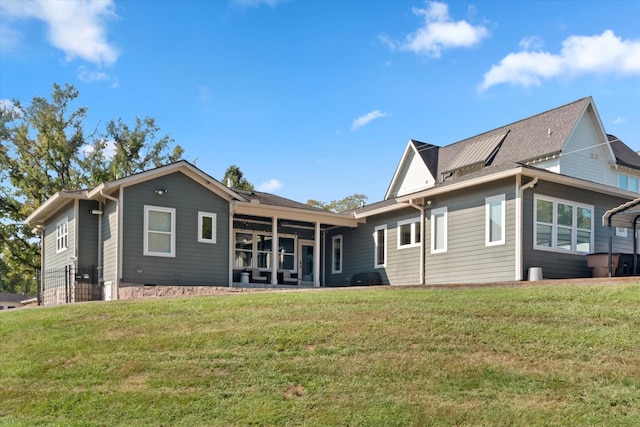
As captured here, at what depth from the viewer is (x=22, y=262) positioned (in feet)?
107

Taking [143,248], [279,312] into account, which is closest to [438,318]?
[279,312]

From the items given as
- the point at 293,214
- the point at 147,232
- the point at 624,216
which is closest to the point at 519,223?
the point at 624,216

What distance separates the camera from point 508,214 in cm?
1605

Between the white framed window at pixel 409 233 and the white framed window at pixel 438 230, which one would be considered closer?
the white framed window at pixel 438 230

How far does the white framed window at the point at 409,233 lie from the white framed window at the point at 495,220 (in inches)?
119

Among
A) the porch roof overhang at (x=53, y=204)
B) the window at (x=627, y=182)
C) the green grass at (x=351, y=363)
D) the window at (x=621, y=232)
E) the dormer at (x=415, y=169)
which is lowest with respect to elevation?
the green grass at (x=351, y=363)

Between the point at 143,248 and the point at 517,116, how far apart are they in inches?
651

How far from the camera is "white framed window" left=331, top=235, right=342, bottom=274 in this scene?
2362 cm

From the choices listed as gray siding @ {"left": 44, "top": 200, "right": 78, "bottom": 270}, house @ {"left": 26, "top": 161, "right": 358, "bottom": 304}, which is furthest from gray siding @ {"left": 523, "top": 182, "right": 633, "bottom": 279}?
gray siding @ {"left": 44, "top": 200, "right": 78, "bottom": 270}

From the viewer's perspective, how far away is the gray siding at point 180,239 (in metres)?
17.5

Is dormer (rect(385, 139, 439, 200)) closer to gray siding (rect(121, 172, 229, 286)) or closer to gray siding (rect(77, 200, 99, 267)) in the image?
gray siding (rect(121, 172, 229, 286))

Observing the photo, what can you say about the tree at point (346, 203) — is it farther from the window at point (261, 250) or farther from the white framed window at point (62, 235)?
the white framed window at point (62, 235)

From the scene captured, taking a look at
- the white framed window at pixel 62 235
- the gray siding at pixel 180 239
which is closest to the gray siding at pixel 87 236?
the white framed window at pixel 62 235

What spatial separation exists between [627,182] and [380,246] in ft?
37.2
